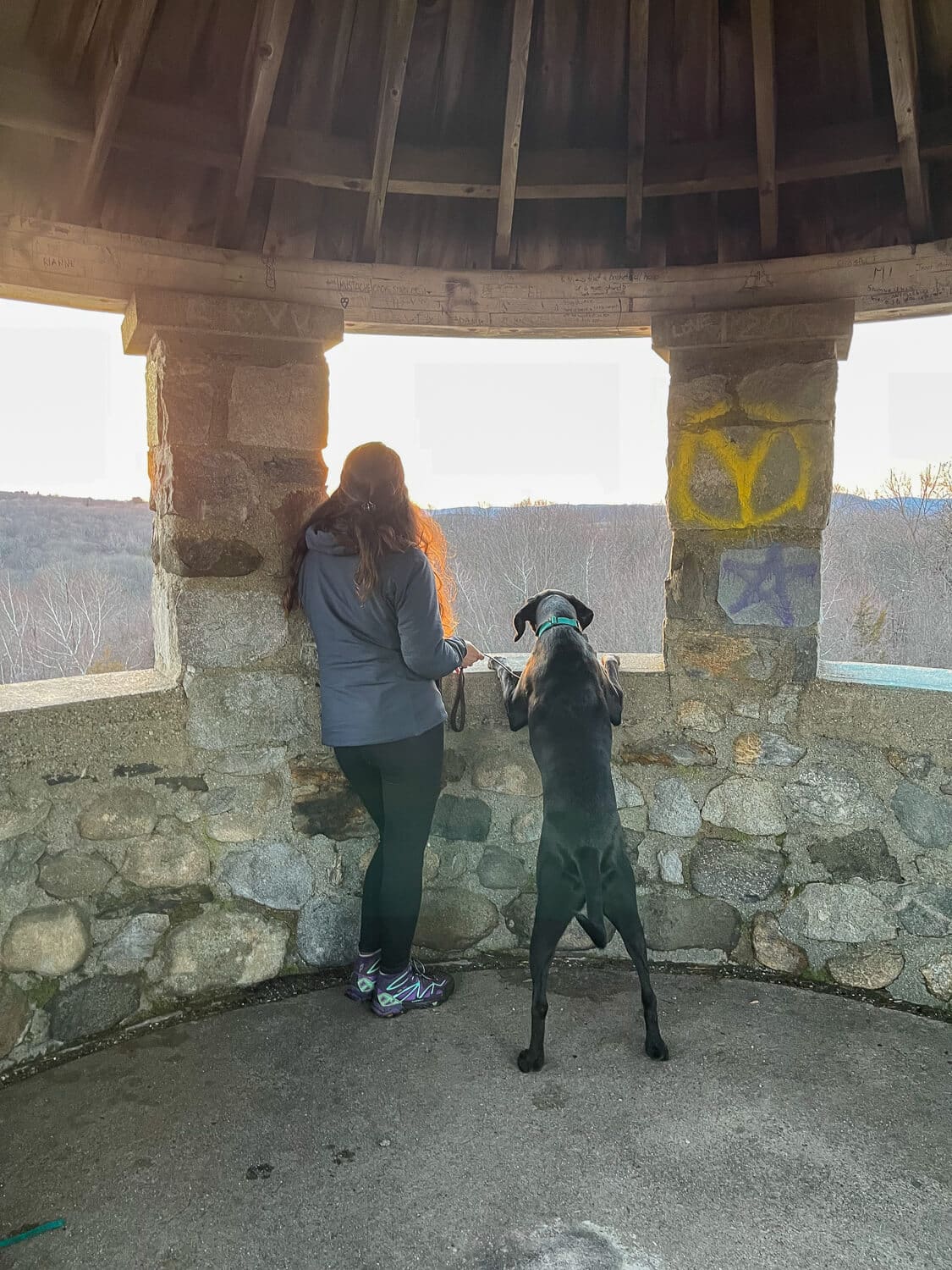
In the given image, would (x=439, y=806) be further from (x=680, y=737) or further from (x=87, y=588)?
(x=87, y=588)

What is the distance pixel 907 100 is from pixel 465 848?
9.35ft

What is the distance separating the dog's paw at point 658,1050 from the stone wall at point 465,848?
622 mm

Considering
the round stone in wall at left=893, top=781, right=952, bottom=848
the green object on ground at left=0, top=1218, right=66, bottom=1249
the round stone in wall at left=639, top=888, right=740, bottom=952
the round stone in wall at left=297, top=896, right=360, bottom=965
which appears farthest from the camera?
the round stone in wall at left=639, top=888, right=740, bottom=952

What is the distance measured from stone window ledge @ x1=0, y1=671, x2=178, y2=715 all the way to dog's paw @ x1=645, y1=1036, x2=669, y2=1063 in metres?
1.93

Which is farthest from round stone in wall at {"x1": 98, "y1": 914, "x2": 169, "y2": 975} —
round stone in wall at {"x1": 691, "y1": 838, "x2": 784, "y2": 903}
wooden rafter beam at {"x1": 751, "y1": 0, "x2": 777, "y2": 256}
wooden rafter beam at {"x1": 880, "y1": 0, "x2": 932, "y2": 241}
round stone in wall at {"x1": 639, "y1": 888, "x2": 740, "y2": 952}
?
wooden rafter beam at {"x1": 880, "y1": 0, "x2": 932, "y2": 241}

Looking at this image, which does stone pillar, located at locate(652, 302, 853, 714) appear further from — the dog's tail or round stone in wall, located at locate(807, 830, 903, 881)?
the dog's tail

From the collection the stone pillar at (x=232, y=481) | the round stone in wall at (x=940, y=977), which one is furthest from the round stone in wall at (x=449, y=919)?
the round stone in wall at (x=940, y=977)

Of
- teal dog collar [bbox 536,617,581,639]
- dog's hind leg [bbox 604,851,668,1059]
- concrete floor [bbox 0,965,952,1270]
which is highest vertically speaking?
teal dog collar [bbox 536,617,581,639]

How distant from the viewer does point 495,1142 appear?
7.36ft

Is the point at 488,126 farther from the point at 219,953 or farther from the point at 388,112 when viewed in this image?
the point at 219,953

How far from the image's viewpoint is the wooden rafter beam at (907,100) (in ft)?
7.73

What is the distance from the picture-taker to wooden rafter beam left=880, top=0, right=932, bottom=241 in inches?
92.7

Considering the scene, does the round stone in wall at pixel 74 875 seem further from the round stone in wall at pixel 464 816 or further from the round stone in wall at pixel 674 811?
the round stone in wall at pixel 674 811

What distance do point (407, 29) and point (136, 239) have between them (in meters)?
1.07
